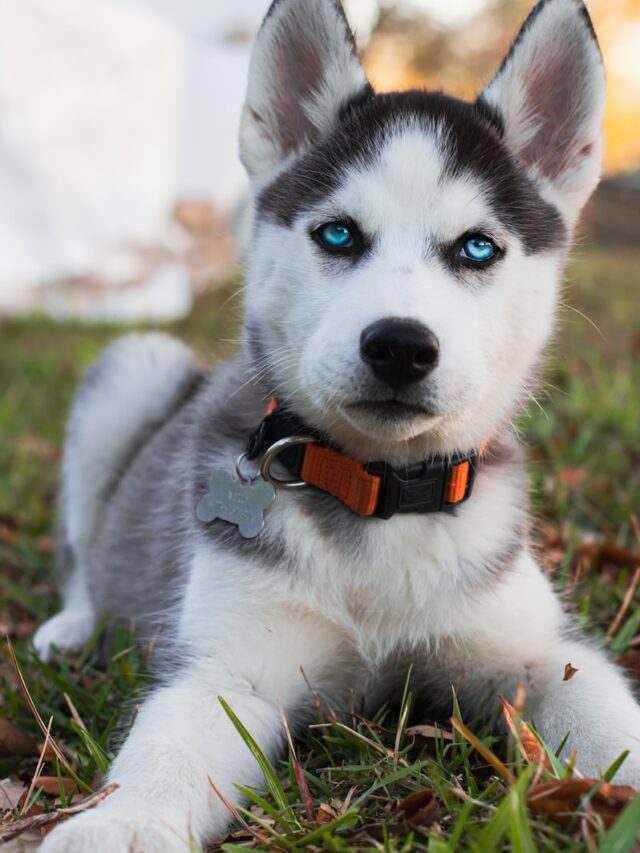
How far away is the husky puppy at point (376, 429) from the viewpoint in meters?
2.11

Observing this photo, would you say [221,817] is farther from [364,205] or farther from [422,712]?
[364,205]

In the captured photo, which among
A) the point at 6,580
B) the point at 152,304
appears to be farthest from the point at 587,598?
the point at 152,304

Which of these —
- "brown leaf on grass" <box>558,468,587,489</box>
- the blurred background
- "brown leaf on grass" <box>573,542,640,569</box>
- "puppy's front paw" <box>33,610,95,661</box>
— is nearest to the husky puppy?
"puppy's front paw" <box>33,610,95,661</box>

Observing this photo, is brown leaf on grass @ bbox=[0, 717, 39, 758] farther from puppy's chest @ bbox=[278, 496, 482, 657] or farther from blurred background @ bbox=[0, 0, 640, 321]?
blurred background @ bbox=[0, 0, 640, 321]

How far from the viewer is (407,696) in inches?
91.0

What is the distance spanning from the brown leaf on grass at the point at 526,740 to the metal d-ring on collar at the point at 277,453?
77cm

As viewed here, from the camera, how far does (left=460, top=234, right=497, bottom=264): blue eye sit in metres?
2.30

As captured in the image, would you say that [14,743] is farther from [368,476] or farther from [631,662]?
[631,662]

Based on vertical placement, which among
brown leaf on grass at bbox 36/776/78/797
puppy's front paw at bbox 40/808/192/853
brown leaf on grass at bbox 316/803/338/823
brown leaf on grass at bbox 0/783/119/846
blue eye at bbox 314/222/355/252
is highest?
blue eye at bbox 314/222/355/252

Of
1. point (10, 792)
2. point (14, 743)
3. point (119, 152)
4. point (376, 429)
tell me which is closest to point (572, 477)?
point (376, 429)

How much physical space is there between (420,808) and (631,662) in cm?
115

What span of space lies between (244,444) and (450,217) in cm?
85

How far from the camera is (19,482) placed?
4.89 m

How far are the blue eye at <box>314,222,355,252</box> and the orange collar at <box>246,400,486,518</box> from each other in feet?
1.48
